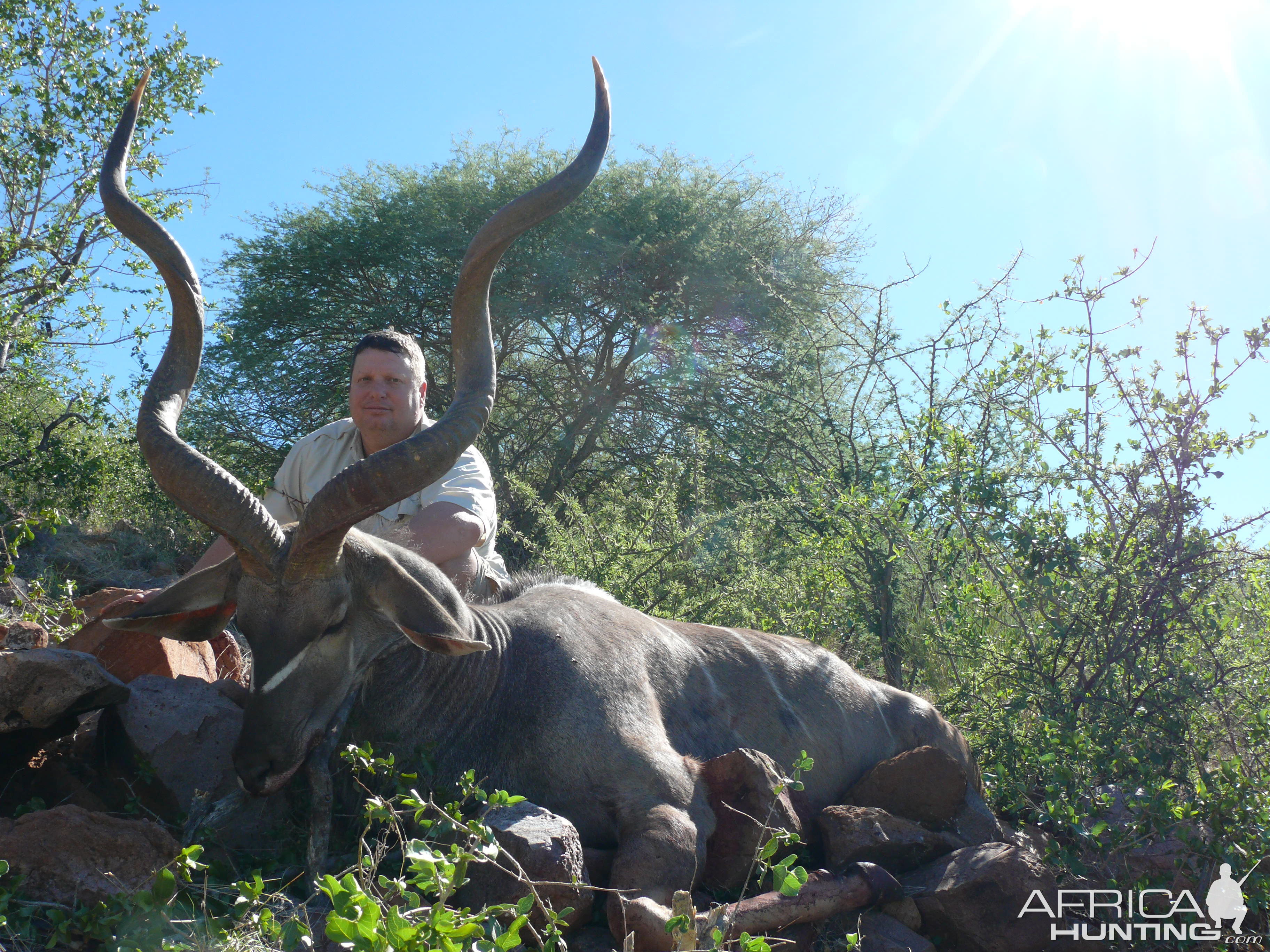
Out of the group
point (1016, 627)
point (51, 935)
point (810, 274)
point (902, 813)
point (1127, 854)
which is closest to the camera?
point (51, 935)

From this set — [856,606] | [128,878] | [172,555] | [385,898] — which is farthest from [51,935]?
[172,555]

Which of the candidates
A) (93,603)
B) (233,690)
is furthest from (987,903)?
(93,603)

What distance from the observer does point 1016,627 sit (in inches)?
234

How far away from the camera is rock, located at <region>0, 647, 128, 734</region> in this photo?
3.81m

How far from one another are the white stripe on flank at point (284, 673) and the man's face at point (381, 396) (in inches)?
83.2

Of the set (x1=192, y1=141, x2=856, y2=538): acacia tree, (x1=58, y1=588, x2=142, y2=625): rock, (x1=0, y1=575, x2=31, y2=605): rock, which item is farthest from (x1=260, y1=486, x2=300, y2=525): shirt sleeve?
(x1=192, y1=141, x2=856, y2=538): acacia tree

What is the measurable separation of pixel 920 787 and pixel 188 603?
3.09 metres

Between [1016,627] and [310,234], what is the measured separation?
12.0 meters

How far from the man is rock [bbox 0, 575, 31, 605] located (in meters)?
1.66

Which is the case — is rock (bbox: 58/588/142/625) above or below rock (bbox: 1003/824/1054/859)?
above

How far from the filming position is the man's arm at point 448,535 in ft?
16.2

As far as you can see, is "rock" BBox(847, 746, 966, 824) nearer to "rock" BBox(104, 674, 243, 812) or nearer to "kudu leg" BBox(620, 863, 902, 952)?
"kudu leg" BBox(620, 863, 902, 952)

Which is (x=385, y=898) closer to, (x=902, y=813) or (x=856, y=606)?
(x=902, y=813)

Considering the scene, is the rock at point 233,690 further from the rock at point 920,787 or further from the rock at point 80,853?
the rock at point 920,787
